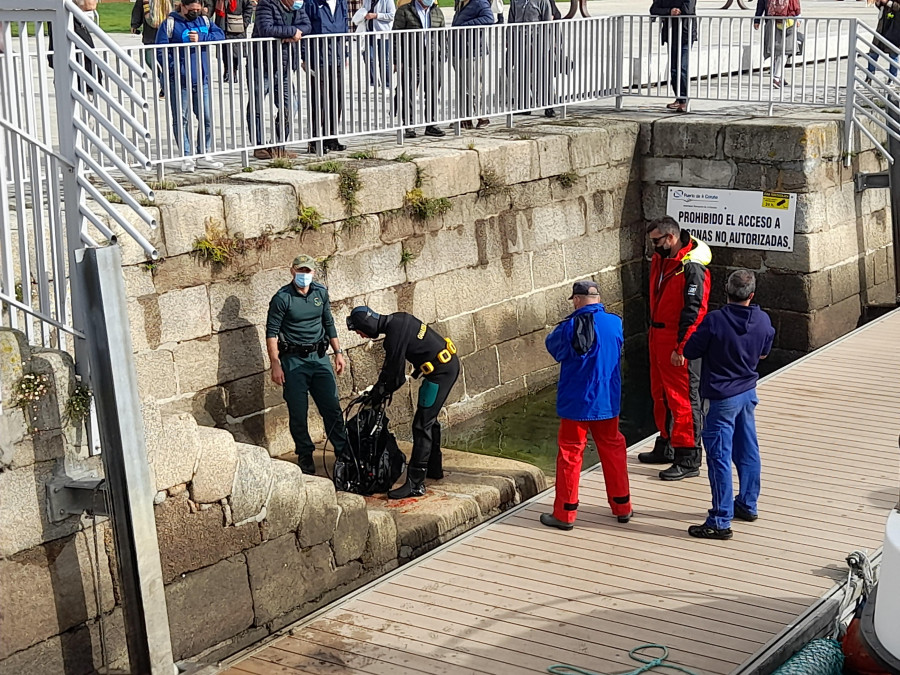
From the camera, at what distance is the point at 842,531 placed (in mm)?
7617

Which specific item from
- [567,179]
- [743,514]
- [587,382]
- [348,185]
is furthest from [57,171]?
[567,179]

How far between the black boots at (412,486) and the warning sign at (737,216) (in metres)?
5.98

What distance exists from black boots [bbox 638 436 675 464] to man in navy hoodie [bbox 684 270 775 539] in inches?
55.8

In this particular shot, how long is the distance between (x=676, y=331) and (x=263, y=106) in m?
4.13

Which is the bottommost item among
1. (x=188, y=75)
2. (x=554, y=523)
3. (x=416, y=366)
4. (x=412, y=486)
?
(x=412, y=486)

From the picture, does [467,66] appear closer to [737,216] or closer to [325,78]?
[325,78]

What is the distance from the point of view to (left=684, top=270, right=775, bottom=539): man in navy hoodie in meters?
7.26

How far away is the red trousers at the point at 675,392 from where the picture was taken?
849cm

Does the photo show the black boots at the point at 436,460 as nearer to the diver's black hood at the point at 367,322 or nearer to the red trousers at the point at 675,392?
the diver's black hood at the point at 367,322

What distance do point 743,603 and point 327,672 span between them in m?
2.25

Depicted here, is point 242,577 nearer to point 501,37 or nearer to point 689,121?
point 501,37

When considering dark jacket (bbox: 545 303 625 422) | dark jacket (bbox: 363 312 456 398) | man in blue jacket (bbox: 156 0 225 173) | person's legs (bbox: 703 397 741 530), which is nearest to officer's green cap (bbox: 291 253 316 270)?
dark jacket (bbox: 363 312 456 398)

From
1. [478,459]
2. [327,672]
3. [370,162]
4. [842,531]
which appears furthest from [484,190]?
[327,672]

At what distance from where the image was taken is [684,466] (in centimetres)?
864
